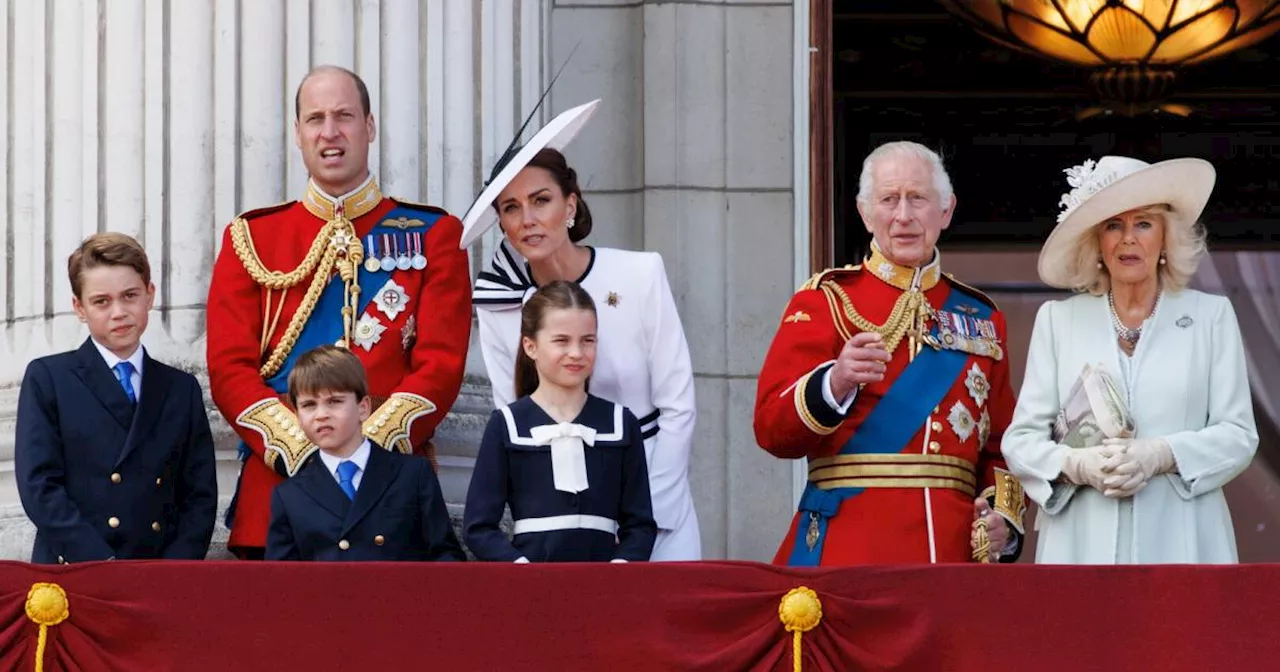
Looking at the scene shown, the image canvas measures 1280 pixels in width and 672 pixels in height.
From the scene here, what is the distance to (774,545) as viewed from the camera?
873 centimetres

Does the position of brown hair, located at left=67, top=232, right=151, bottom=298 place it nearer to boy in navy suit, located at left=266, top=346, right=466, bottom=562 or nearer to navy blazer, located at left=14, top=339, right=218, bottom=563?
navy blazer, located at left=14, top=339, right=218, bottom=563

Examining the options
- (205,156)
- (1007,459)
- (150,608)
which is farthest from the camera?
(205,156)

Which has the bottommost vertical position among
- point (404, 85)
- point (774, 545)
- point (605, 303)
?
point (774, 545)

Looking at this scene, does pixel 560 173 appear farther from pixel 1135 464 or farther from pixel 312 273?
pixel 1135 464

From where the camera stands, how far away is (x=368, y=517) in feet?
19.9

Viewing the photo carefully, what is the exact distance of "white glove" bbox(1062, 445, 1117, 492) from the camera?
6.00 m

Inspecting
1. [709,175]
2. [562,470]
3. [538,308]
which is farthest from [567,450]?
[709,175]

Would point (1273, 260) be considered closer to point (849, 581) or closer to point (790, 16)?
point (790, 16)

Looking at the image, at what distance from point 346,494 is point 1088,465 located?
1.61 meters

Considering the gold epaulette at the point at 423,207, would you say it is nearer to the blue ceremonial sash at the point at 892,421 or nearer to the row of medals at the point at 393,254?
the row of medals at the point at 393,254

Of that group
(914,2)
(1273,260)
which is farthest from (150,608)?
(1273,260)

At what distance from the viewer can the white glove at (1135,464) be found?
19.6ft

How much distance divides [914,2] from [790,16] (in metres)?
1.38

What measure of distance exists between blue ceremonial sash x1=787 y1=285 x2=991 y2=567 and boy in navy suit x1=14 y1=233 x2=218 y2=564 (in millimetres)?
1365
